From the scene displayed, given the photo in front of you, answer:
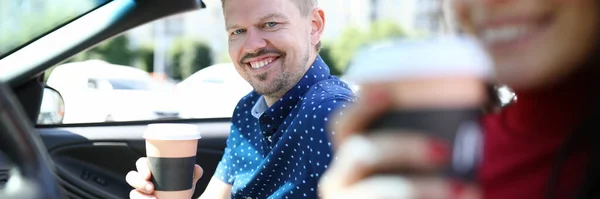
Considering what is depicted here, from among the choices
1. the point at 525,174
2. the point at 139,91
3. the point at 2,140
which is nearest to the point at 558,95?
the point at 525,174

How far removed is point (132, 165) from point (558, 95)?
2.24 m

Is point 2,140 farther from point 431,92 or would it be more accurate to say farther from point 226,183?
point 226,183

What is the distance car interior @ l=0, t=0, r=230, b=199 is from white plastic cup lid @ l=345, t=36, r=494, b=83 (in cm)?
149

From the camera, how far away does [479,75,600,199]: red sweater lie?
0.49 meters

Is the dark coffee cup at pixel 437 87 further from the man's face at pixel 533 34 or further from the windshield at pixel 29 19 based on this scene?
the windshield at pixel 29 19

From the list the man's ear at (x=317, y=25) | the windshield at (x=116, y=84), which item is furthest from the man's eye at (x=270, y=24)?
the windshield at (x=116, y=84)

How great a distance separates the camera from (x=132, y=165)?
2.54 metres

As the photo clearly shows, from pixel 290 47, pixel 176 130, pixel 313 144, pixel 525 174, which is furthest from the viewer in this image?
pixel 290 47

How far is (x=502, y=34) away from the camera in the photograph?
1.44 feet

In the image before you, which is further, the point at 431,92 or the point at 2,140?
the point at 2,140

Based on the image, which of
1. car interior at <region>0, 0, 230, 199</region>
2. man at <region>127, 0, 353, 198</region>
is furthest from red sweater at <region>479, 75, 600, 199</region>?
car interior at <region>0, 0, 230, 199</region>

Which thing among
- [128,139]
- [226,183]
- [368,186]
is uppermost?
[128,139]

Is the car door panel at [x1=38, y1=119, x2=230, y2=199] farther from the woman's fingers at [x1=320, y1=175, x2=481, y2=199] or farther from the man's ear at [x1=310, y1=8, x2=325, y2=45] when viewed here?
the woman's fingers at [x1=320, y1=175, x2=481, y2=199]

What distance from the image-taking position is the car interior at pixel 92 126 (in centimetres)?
235
